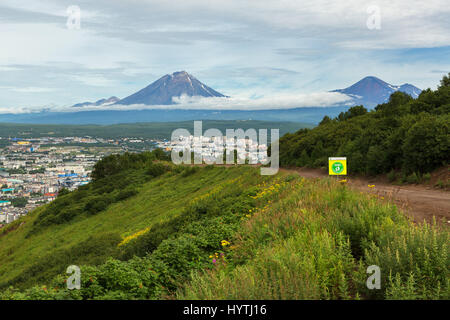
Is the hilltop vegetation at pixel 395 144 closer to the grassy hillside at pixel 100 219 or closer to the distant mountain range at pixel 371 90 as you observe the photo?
the grassy hillside at pixel 100 219

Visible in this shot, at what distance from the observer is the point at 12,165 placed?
Result: 110 m

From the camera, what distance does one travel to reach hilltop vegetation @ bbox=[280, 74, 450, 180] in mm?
16109

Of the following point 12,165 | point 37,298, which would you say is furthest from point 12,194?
point 37,298

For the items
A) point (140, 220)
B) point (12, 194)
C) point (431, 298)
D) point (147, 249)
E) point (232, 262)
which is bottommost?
point (12, 194)

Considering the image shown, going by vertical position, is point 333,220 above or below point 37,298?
above

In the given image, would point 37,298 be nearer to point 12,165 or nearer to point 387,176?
point 387,176

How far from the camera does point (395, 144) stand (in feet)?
63.2

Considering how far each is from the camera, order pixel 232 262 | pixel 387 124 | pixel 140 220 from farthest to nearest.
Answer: pixel 387 124, pixel 140 220, pixel 232 262

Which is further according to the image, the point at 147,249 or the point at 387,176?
the point at 387,176

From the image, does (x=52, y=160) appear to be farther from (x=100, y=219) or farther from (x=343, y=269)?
(x=343, y=269)

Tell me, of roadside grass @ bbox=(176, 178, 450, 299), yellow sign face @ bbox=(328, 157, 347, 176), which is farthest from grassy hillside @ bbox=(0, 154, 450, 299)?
yellow sign face @ bbox=(328, 157, 347, 176)

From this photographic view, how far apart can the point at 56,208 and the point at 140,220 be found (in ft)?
59.2
